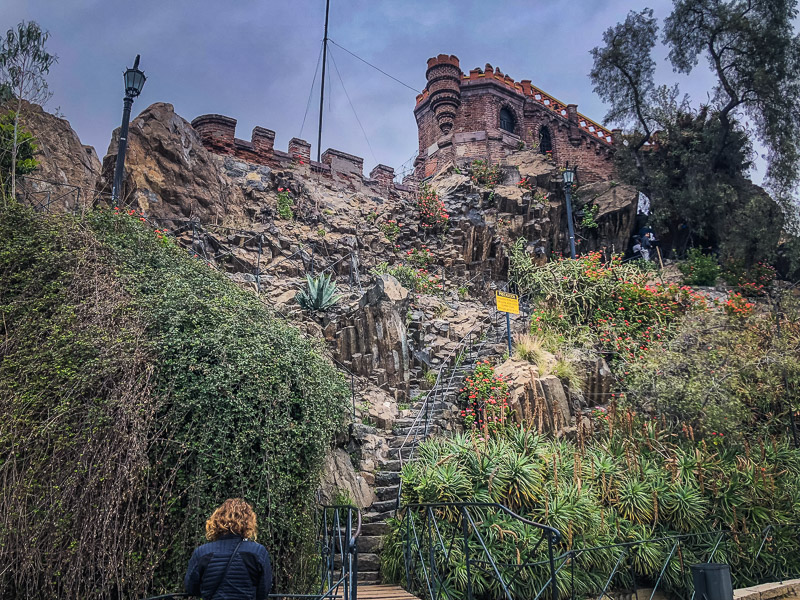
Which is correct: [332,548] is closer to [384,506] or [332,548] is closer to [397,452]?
[384,506]

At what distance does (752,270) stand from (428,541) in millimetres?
→ 15571

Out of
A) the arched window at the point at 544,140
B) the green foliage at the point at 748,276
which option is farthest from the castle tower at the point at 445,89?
the green foliage at the point at 748,276

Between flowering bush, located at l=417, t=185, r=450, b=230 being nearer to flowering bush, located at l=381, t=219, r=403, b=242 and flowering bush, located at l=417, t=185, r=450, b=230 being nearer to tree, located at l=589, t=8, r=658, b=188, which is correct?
flowering bush, located at l=381, t=219, r=403, b=242

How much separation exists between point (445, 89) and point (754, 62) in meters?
10.9

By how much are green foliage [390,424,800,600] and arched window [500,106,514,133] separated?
53.6 ft

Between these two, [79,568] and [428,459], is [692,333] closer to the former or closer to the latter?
[428,459]

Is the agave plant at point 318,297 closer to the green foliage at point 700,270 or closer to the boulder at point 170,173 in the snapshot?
the boulder at point 170,173

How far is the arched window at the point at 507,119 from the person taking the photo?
2313cm

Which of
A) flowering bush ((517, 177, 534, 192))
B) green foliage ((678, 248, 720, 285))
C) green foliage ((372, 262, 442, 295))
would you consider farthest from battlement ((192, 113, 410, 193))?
green foliage ((678, 248, 720, 285))

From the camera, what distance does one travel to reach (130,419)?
5406mm

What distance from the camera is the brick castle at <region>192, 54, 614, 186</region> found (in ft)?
71.0

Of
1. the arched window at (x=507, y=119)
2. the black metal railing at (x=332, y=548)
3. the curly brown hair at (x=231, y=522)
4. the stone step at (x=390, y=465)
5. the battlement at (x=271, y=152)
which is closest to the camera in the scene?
the curly brown hair at (x=231, y=522)

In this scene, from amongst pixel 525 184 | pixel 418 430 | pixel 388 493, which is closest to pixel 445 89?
pixel 525 184

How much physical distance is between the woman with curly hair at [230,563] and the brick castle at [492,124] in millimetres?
16598
